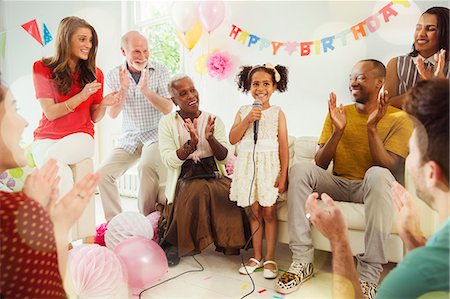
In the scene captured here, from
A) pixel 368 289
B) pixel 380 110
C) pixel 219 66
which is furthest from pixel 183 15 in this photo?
pixel 368 289

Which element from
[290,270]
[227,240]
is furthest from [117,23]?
[290,270]

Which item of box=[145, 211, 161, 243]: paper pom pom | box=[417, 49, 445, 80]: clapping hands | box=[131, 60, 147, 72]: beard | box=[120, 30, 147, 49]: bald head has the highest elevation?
box=[120, 30, 147, 49]: bald head

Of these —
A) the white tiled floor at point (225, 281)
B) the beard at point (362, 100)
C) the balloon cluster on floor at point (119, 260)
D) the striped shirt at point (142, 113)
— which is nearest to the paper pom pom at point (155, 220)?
the balloon cluster on floor at point (119, 260)

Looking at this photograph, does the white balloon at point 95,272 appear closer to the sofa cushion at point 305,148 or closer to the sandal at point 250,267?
the sandal at point 250,267

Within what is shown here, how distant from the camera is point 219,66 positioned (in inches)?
59.2

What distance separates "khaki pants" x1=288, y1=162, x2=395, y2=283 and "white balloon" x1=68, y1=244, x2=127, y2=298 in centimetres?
55

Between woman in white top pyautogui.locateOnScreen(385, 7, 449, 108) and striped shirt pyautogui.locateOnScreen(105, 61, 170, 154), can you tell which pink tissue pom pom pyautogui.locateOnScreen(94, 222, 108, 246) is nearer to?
striped shirt pyautogui.locateOnScreen(105, 61, 170, 154)

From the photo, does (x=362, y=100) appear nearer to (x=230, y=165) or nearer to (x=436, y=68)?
(x=436, y=68)

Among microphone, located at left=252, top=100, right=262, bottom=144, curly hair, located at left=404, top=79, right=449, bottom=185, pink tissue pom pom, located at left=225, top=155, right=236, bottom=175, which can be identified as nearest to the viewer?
curly hair, located at left=404, top=79, right=449, bottom=185

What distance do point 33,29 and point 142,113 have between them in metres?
0.64

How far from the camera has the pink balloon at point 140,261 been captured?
1200mm

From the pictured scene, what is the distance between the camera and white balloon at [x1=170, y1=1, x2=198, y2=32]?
149 cm

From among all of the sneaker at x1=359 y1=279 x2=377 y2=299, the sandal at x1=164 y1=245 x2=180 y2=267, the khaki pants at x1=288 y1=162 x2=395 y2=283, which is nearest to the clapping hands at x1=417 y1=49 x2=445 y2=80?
the khaki pants at x1=288 y1=162 x2=395 y2=283

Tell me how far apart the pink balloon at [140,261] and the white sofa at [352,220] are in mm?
436
